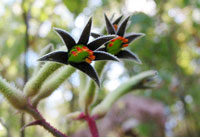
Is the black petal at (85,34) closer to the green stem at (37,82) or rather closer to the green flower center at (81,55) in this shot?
the green flower center at (81,55)

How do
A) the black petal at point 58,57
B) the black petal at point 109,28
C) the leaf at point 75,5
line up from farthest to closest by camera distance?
the leaf at point 75,5 → the black petal at point 109,28 → the black petal at point 58,57

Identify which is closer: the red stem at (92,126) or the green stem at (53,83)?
the green stem at (53,83)

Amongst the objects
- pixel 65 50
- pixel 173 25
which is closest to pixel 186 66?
pixel 173 25

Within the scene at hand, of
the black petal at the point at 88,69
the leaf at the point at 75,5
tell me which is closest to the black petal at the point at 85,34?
the black petal at the point at 88,69

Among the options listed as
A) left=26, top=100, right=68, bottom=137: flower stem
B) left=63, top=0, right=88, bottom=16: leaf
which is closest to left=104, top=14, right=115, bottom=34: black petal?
left=26, top=100, right=68, bottom=137: flower stem

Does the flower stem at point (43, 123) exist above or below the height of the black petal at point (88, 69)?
below

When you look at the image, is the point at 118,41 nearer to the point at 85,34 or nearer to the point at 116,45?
the point at 116,45

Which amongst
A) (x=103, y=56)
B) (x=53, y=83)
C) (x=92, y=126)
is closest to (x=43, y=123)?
(x=53, y=83)
